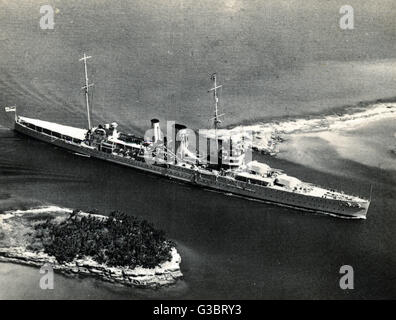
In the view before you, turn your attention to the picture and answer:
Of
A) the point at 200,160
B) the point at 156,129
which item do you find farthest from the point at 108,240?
the point at 156,129

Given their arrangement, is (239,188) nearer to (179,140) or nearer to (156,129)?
(179,140)

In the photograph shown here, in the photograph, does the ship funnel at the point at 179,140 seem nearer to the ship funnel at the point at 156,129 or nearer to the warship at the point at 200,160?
the warship at the point at 200,160

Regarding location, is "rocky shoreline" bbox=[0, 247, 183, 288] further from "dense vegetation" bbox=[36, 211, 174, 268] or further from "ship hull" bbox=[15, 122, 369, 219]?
"ship hull" bbox=[15, 122, 369, 219]

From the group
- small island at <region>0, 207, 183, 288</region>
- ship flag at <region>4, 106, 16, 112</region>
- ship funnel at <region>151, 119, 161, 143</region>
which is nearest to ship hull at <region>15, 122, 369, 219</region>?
ship funnel at <region>151, 119, 161, 143</region>

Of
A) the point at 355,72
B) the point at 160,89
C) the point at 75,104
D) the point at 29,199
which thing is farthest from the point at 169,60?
the point at 29,199

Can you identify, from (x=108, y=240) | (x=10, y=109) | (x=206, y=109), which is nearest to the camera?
(x=108, y=240)

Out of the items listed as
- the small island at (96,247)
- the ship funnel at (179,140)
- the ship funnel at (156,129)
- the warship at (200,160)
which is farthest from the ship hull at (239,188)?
the small island at (96,247)
